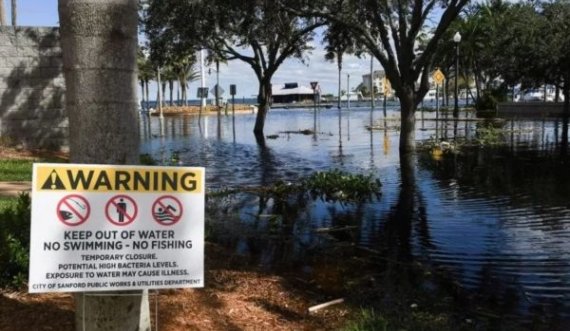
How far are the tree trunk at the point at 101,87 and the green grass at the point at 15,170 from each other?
8.09 meters

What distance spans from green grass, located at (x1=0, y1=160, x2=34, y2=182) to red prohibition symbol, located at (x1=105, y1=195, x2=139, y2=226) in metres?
8.23

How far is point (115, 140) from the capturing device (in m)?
3.26

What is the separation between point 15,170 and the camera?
11281 millimetres

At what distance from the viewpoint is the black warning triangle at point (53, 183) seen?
3.09m

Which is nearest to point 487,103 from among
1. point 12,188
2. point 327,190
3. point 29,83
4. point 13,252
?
point 29,83

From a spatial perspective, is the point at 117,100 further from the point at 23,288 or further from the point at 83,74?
the point at 23,288

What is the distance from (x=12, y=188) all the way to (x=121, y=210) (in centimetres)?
735

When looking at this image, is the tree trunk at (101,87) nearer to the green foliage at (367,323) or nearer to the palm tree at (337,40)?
the green foliage at (367,323)

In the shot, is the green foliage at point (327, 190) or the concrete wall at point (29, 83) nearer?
the green foliage at point (327, 190)

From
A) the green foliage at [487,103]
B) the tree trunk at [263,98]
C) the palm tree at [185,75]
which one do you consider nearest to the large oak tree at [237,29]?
the tree trunk at [263,98]

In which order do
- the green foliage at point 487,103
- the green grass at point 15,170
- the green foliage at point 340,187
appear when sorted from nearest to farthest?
1. the green grass at point 15,170
2. the green foliage at point 340,187
3. the green foliage at point 487,103

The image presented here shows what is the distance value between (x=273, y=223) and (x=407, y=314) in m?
4.05

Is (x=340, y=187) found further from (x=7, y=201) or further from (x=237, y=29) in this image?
(x=237, y=29)

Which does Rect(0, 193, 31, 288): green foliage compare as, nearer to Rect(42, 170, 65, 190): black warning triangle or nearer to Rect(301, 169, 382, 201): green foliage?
Rect(42, 170, 65, 190): black warning triangle
